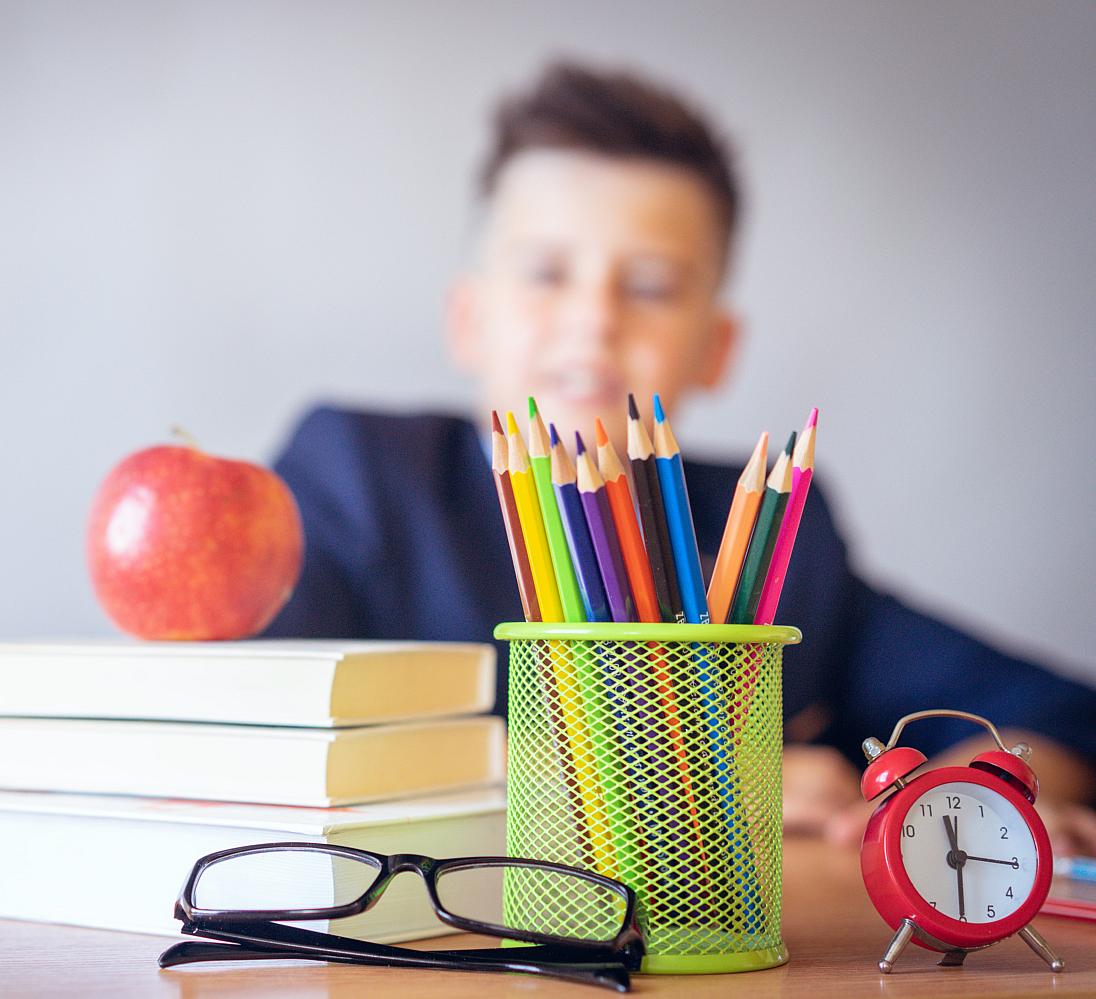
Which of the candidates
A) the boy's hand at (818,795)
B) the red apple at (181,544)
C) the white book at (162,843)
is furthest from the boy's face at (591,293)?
the white book at (162,843)

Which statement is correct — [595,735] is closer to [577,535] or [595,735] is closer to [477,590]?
[577,535]

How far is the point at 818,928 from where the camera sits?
491 millimetres

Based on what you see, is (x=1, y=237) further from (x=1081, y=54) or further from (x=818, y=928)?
(x=1081, y=54)

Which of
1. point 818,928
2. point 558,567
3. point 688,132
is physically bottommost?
point 818,928

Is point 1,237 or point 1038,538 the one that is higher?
point 1,237

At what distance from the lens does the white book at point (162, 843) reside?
446mm

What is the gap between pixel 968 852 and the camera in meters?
0.41

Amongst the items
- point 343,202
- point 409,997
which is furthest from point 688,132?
point 409,997

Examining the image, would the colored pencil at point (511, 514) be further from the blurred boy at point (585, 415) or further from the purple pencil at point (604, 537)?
the blurred boy at point (585, 415)

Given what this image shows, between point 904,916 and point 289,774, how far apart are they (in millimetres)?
244

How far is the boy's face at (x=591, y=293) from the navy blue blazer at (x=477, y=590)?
11 cm

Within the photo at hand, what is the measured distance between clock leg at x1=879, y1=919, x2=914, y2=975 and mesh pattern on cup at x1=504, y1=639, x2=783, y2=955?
4cm

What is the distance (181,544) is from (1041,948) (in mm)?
400

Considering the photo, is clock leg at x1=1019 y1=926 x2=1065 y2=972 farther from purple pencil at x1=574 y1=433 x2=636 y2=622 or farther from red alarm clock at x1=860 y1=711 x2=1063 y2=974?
purple pencil at x1=574 y1=433 x2=636 y2=622
